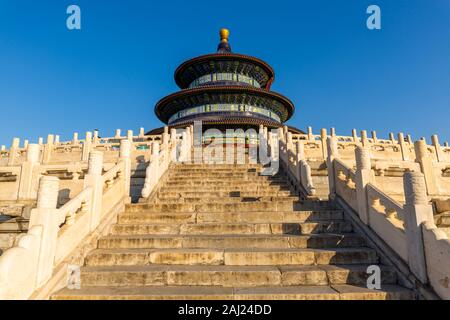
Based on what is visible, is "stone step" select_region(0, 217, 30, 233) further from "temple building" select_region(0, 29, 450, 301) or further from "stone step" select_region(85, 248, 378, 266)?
"stone step" select_region(85, 248, 378, 266)

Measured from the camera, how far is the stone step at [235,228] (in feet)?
20.8

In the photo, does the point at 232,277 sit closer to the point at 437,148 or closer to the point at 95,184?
the point at 95,184

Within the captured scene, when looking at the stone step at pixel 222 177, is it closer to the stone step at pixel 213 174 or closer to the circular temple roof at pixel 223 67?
the stone step at pixel 213 174

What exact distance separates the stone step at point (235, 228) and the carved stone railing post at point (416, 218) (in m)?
1.88

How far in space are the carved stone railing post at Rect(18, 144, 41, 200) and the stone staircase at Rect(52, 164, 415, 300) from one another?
3969 millimetres

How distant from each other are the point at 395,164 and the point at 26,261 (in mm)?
8947

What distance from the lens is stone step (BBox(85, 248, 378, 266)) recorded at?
16.7 feet

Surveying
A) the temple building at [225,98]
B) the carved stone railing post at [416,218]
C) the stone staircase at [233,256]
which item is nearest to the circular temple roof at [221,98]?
the temple building at [225,98]

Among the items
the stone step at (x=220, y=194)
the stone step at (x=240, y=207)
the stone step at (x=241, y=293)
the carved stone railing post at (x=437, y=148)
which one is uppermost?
the carved stone railing post at (x=437, y=148)

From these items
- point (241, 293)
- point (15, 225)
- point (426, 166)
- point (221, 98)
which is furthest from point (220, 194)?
point (221, 98)

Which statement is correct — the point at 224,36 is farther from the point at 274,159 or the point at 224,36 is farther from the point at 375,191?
the point at 375,191
